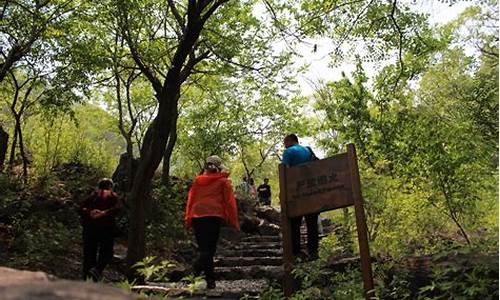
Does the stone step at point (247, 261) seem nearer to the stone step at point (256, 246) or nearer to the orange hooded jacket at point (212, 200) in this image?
the stone step at point (256, 246)

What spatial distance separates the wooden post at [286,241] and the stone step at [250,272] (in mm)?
1139

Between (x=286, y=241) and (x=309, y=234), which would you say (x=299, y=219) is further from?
(x=286, y=241)

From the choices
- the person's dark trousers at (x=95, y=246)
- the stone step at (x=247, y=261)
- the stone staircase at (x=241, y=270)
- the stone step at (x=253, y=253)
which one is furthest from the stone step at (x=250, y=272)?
the stone step at (x=253, y=253)

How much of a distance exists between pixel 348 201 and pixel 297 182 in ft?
2.45

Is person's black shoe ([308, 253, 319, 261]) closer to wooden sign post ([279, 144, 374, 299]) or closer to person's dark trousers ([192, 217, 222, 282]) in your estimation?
wooden sign post ([279, 144, 374, 299])

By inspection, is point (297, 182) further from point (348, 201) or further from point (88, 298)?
point (88, 298)

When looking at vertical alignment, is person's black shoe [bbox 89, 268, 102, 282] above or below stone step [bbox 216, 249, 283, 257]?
below

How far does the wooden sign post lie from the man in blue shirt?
0.48 metres

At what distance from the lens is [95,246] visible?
23.3ft

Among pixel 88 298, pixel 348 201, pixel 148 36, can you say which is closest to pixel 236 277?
pixel 348 201

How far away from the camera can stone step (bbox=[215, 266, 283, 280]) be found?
7016 millimetres

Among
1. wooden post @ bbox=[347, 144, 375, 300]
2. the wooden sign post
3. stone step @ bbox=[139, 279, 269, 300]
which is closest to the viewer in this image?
wooden post @ bbox=[347, 144, 375, 300]

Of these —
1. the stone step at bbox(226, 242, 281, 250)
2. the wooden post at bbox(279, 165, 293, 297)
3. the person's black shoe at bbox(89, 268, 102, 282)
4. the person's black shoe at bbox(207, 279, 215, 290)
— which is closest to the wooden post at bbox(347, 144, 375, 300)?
the wooden post at bbox(279, 165, 293, 297)

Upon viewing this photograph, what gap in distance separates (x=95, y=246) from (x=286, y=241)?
2954mm
